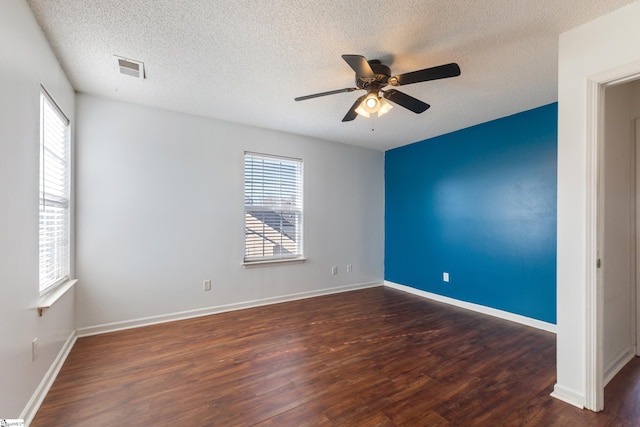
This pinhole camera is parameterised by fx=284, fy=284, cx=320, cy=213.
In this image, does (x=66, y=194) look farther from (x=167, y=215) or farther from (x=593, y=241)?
(x=593, y=241)

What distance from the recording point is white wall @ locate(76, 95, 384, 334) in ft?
9.73

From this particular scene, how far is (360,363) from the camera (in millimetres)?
2395

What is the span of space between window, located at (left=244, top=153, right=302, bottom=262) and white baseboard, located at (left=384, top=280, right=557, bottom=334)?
1997mm

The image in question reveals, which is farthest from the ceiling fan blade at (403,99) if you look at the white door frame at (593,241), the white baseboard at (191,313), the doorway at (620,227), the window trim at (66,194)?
the white baseboard at (191,313)

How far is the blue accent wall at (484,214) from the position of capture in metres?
3.16

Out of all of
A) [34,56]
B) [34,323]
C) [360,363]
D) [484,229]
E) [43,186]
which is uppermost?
[34,56]

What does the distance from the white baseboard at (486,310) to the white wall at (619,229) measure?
2.31ft

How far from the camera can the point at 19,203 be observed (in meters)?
1.61

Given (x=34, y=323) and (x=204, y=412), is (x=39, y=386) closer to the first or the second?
(x=34, y=323)

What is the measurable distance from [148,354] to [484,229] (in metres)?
4.02

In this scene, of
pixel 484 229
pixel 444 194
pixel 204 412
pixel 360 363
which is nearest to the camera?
pixel 204 412

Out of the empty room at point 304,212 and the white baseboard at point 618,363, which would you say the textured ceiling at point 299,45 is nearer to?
the empty room at point 304,212

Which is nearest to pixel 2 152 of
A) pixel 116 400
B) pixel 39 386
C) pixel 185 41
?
pixel 185 41

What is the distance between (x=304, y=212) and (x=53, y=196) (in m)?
2.81
